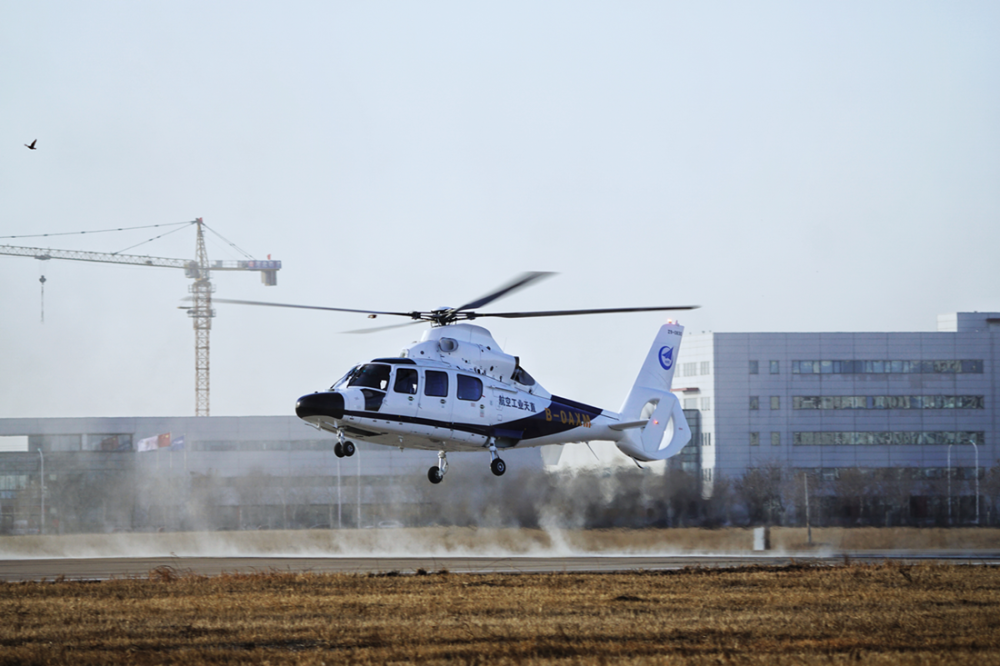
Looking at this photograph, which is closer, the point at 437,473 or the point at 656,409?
the point at 437,473

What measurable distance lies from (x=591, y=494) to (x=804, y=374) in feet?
126

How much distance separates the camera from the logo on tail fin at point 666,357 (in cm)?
4061

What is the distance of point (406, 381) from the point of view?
29.9 m

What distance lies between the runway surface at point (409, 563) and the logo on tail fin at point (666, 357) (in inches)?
338

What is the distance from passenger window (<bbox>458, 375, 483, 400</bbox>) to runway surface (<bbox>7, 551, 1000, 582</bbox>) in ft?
41.2

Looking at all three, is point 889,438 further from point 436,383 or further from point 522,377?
point 436,383

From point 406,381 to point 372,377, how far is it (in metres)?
0.94

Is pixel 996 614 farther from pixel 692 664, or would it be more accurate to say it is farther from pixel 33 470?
pixel 33 470

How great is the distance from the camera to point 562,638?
2250 cm

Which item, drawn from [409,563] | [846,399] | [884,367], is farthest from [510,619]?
[884,367]

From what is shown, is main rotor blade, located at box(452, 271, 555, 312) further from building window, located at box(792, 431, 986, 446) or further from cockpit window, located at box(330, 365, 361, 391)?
building window, located at box(792, 431, 986, 446)

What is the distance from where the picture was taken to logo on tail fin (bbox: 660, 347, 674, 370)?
133ft

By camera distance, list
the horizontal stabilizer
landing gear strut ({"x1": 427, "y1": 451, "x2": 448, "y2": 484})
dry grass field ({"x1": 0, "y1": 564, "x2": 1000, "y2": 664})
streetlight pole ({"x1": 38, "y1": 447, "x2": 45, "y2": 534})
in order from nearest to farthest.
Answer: dry grass field ({"x1": 0, "y1": 564, "x2": 1000, "y2": 664})
landing gear strut ({"x1": 427, "y1": 451, "x2": 448, "y2": 484})
the horizontal stabilizer
streetlight pole ({"x1": 38, "y1": 447, "x2": 45, "y2": 534})

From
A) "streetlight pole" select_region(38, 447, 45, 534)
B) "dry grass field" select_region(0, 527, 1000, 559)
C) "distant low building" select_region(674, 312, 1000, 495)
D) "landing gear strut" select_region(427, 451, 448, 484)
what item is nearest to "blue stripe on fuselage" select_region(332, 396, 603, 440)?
"landing gear strut" select_region(427, 451, 448, 484)
